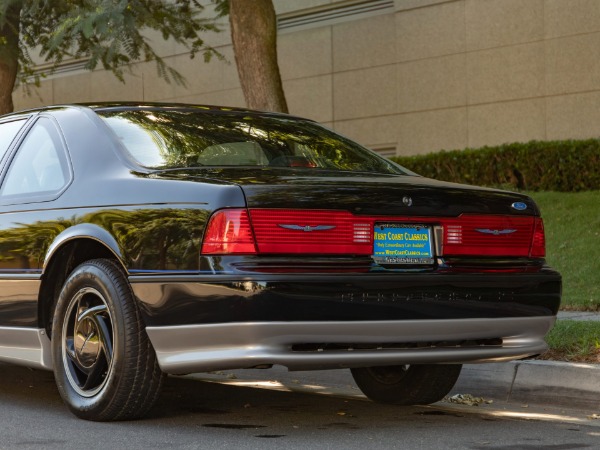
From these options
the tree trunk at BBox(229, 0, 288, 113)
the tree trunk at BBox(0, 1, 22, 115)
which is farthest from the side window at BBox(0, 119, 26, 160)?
the tree trunk at BBox(0, 1, 22, 115)

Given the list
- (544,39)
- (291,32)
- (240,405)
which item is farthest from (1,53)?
(240,405)

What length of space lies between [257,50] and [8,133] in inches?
252

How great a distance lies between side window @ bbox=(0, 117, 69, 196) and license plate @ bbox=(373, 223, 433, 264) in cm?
180

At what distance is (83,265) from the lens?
5.93 m

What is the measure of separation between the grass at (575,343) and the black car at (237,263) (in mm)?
959

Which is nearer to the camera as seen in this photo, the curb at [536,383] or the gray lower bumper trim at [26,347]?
the gray lower bumper trim at [26,347]

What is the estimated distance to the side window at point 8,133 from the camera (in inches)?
277

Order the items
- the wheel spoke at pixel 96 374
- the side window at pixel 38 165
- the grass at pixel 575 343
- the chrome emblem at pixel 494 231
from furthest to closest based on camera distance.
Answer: the grass at pixel 575 343 → the side window at pixel 38 165 → the wheel spoke at pixel 96 374 → the chrome emblem at pixel 494 231

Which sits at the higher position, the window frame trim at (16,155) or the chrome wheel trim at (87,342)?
the window frame trim at (16,155)

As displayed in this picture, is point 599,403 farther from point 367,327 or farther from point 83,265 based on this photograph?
point 83,265

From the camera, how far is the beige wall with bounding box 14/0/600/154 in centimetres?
1698

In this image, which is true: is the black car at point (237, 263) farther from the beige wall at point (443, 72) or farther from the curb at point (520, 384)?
the beige wall at point (443, 72)

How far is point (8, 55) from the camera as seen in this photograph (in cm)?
1808

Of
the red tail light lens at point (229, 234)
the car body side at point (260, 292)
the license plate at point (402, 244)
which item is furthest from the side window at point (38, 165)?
the license plate at point (402, 244)
